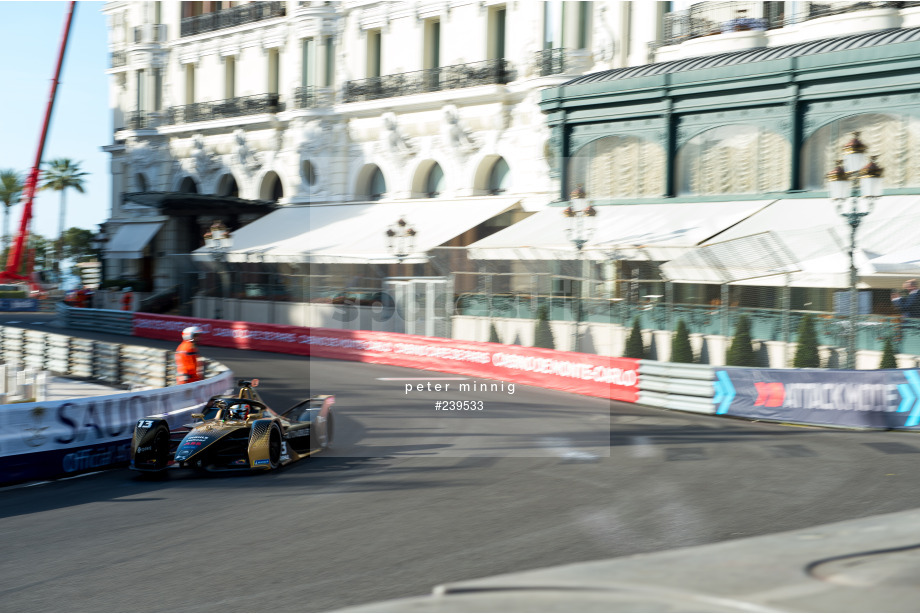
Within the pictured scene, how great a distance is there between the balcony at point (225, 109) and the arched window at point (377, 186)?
5.70 metres

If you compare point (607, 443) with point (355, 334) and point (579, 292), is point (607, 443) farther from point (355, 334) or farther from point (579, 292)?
point (355, 334)

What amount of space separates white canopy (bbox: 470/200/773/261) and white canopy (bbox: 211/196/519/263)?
2.52 meters

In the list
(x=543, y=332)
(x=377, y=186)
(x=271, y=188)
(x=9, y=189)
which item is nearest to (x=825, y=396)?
(x=543, y=332)

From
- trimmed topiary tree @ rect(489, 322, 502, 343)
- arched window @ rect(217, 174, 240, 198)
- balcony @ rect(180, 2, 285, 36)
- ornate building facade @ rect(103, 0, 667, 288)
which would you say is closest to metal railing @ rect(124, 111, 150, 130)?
ornate building facade @ rect(103, 0, 667, 288)

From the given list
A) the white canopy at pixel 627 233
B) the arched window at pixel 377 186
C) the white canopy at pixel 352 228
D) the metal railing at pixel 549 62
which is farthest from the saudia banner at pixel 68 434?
the arched window at pixel 377 186

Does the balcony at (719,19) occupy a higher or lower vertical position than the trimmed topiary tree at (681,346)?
higher

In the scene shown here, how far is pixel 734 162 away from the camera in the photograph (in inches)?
963

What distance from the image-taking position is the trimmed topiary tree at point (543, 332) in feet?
76.3

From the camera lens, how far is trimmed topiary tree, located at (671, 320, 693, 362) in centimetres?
2023

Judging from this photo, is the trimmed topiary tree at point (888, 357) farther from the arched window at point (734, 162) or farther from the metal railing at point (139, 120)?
the metal railing at point (139, 120)

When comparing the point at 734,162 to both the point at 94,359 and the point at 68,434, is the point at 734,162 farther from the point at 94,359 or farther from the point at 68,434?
the point at 68,434

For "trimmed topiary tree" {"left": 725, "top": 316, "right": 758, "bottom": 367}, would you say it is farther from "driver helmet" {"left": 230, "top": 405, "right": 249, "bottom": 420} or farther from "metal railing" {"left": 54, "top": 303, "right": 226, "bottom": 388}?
"driver helmet" {"left": 230, "top": 405, "right": 249, "bottom": 420}

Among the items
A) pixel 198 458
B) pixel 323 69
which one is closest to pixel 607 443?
pixel 198 458

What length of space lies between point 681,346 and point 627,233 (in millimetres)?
4576
